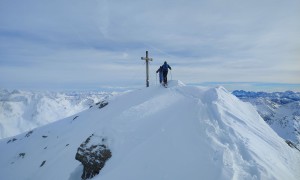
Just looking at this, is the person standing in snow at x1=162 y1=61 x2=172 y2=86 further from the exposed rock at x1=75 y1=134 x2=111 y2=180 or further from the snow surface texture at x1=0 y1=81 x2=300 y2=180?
the exposed rock at x1=75 y1=134 x2=111 y2=180

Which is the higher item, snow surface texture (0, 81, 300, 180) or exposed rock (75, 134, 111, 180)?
snow surface texture (0, 81, 300, 180)

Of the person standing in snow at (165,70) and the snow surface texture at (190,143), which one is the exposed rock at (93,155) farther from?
the person standing in snow at (165,70)

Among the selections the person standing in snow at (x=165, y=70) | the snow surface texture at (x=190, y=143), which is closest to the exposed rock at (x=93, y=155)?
the snow surface texture at (x=190, y=143)

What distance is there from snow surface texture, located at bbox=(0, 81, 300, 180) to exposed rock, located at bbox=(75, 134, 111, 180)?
563 millimetres

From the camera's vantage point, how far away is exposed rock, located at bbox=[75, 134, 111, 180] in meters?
17.7

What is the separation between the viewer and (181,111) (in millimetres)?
19406

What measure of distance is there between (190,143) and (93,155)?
708 centimetres

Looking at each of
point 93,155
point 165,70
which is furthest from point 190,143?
point 165,70

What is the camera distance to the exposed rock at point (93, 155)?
17.7 meters

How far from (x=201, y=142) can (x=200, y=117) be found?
2818 millimetres

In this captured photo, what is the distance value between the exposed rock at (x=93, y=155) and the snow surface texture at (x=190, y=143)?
0.56 meters

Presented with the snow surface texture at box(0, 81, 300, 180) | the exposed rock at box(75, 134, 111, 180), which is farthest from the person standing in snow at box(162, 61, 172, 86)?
the exposed rock at box(75, 134, 111, 180)

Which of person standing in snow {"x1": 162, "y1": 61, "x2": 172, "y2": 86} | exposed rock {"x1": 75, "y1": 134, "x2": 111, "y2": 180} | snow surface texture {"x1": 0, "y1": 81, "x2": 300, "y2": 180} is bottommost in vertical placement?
exposed rock {"x1": 75, "y1": 134, "x2": 111, "y2": 180}

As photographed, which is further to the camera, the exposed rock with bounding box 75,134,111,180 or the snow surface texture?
the exposed rock with bounding box 75,134,111,180
